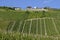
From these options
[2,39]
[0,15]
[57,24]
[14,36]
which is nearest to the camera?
[2,39]

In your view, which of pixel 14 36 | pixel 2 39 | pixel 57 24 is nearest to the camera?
pixel 2 39

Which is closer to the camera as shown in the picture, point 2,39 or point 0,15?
point 2,39

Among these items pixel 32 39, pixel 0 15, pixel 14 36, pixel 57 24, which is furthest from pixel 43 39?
pixel 0 15

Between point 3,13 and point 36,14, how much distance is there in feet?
27.4

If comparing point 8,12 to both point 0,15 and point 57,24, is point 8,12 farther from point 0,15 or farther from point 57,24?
point 57,24

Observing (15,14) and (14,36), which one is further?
(15,14)

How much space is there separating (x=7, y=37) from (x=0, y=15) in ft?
151

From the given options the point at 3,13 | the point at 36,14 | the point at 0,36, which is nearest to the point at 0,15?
the point at 3,13

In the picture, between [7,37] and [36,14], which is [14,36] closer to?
[7,37]

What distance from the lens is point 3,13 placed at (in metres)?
54.5

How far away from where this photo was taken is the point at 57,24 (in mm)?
39469

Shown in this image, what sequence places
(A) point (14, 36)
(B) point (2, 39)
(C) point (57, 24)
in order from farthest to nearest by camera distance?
(C) point (57, 24) < (A) point (14, 36) < (B) point (2, 39)

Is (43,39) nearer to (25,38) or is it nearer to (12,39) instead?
(25,38)

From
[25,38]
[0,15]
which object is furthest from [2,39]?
[0,15]
